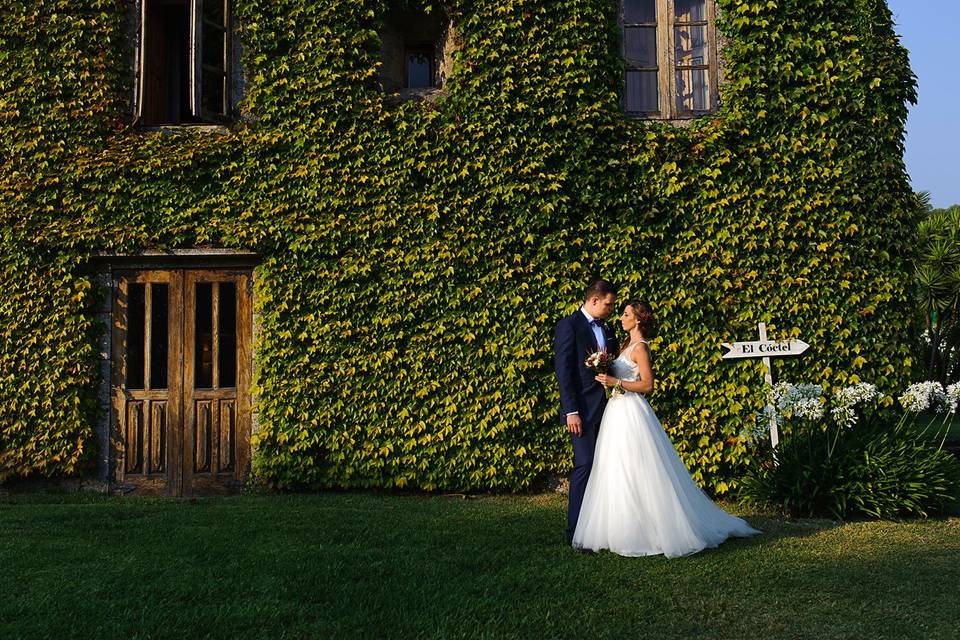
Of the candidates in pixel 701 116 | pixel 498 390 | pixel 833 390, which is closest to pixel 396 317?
pixel 498 390

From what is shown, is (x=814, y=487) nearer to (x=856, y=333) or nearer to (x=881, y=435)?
(x=881, y=435)

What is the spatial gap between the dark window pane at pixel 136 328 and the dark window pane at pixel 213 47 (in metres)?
2.76

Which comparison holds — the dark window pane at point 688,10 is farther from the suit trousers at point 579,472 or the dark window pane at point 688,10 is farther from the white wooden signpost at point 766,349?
the suit trousers at point 579,472

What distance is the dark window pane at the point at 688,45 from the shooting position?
9.57 m

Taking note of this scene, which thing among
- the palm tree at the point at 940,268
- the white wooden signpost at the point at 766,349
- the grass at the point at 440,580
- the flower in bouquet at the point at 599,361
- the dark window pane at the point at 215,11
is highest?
the dark window pane at the point at 215,11

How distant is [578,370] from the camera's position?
6105 millimetres

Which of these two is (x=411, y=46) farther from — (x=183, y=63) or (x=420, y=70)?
(x=183, y=63)

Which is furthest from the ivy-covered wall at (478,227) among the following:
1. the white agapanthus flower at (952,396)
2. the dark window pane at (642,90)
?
the white agapanthus flower at (952,396)

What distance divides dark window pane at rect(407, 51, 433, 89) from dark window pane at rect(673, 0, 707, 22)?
3106mm

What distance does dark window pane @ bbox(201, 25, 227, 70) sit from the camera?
970 centimetres

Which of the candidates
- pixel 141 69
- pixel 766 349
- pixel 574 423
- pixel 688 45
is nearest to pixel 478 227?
pixel 766 349

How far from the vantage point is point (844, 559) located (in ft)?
19.0

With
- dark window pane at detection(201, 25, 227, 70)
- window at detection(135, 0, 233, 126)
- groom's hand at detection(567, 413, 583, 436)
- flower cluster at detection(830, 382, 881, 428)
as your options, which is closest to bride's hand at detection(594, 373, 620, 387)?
groom's hand at detection(567, 413, 583, 436)

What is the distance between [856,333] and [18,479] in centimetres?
918
